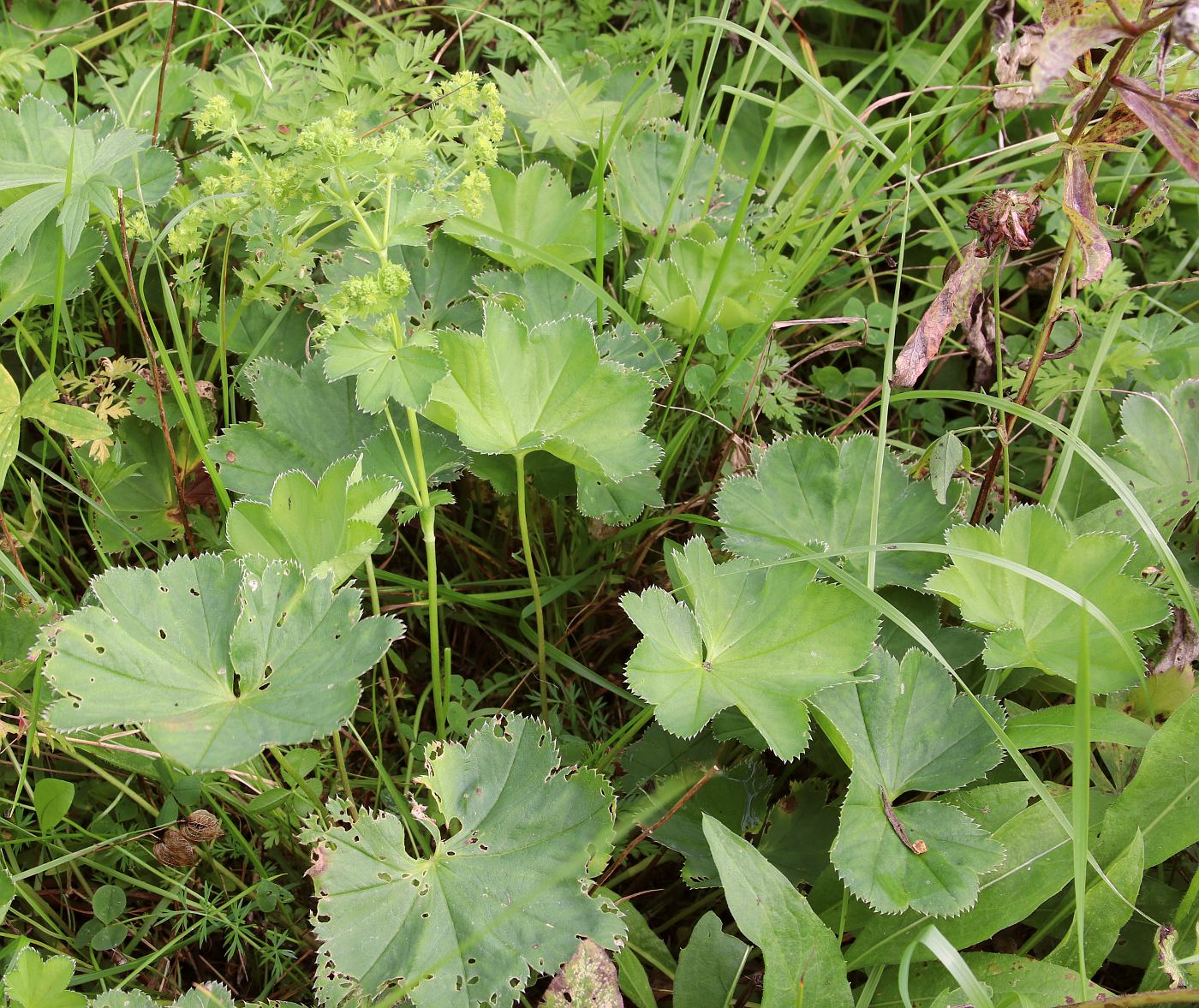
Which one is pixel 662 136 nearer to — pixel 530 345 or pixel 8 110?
pixel 530 345

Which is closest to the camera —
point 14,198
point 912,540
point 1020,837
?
point 1020,837

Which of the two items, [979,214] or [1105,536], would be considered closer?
[979,214]

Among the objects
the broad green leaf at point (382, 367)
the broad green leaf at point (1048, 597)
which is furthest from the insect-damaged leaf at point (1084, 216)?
the broad green leaf at point (382, 367)

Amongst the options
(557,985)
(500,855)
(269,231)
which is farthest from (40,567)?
(557,985)

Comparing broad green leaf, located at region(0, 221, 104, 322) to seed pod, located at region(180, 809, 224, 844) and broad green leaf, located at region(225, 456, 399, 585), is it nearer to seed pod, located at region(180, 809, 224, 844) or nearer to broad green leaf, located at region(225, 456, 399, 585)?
broad green leaf, located at region(225, 456, 399, 585)

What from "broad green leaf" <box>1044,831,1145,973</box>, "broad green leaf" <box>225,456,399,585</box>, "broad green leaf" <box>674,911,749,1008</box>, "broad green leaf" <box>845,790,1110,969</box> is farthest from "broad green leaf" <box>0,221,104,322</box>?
"broad green leaf" <box>1044,831,1145,973</box>
